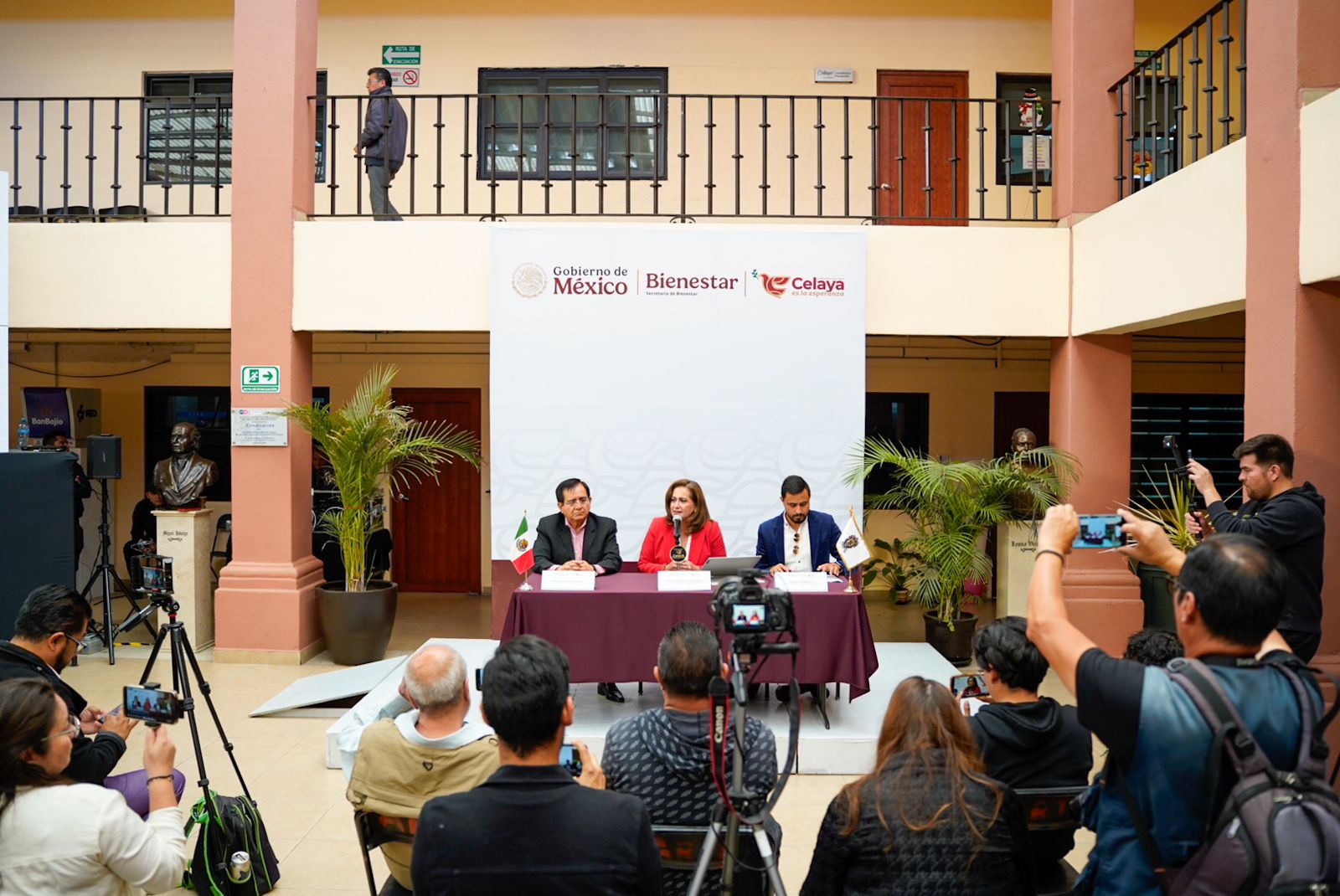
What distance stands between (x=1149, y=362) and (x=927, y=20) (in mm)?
3888

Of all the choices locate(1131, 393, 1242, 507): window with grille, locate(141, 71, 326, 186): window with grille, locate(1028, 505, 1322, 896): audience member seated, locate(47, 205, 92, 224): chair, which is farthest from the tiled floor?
locate(141, 71, 326, 186): window with grille

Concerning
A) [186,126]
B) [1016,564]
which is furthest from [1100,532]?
[186,126]

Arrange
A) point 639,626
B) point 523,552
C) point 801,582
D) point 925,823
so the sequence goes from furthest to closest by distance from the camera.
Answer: point 523,552
point 801,582
point 639,626
point 925,823

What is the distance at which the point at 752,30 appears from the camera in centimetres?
937

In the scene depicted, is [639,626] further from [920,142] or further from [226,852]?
[920,142]

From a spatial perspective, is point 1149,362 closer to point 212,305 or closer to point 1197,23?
point 1197,23

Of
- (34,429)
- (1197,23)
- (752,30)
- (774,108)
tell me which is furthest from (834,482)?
(34,429)

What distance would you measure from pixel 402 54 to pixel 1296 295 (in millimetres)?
7707

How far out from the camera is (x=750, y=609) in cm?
233

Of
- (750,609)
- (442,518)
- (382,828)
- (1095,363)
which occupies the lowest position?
(382,828)

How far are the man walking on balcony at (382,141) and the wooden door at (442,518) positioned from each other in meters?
2.79

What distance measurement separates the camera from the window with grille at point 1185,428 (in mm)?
10234

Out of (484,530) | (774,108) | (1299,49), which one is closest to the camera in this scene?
(1299,49)

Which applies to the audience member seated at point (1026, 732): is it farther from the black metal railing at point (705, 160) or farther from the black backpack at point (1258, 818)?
the black metal railing at point (705, 160)
